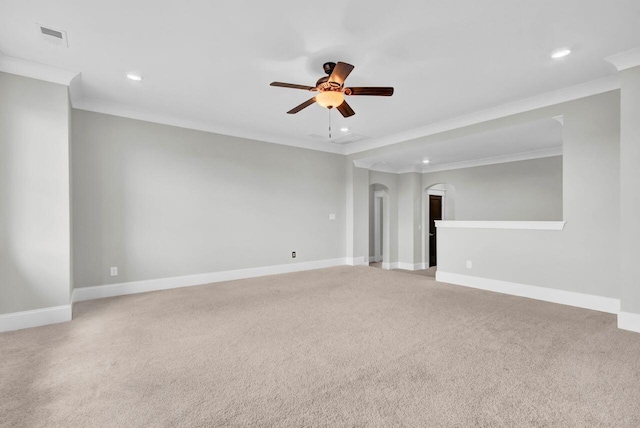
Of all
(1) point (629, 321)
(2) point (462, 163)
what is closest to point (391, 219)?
(2) point (462, 163)

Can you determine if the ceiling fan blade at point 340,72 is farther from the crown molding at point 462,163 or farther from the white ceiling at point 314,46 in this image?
the crown molding at point 462,163

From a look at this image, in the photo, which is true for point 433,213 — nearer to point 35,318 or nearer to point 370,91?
point 370,91

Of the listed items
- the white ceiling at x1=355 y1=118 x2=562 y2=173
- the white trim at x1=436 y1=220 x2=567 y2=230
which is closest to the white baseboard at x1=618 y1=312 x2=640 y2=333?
the white trim at x1=436 y1=220 x2=567 y2=230

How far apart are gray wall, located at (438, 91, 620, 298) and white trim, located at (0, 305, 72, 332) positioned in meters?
5.64

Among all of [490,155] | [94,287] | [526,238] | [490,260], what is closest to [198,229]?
[94,287]

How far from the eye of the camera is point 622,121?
120 inches

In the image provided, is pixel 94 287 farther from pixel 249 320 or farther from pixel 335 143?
pixel 335 143

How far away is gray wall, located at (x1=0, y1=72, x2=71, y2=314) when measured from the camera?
307 cm

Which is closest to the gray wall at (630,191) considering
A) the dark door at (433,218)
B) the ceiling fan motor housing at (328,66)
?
the ceiling fan motor housing at (328,66)

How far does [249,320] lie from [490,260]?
143 inches

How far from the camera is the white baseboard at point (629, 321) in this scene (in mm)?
2963

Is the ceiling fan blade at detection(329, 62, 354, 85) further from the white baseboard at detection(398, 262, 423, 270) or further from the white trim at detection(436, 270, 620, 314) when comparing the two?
the white baseboard at detection(398, 262, 423, 270)

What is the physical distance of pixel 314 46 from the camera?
2.81 metres

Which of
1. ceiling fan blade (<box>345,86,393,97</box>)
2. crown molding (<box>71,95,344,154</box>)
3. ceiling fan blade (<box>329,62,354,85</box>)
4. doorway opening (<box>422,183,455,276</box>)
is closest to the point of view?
ceiling fan blade (<box>329,62,354,85</box>)
